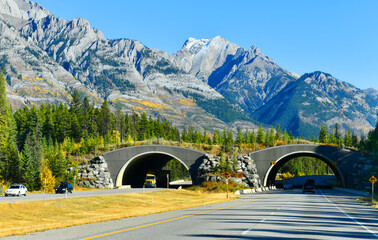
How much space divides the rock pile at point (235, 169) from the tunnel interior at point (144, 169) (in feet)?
28.7

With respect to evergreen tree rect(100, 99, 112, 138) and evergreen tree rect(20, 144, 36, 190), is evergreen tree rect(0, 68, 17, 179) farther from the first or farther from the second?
evergreen tree rect(100, 99, 112, 138)

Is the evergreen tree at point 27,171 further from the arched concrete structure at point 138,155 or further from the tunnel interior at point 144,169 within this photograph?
the tunnel interior at point 144,169

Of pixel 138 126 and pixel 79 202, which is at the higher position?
pixel 138 126

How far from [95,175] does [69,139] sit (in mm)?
34293

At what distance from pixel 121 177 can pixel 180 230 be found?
5787 centimetres

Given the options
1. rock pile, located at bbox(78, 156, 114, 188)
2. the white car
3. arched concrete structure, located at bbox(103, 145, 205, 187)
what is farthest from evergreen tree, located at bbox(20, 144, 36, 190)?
the white car

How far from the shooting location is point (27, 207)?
83.3 feet

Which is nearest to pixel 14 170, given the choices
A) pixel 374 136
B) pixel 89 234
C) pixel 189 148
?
pixel 189 148

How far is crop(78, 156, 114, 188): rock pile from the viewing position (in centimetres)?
6794

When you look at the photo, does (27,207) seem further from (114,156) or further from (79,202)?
(114,156)

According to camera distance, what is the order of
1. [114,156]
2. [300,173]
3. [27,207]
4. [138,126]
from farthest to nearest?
[300,173] < [138,126] < [114,156] < [27,207]

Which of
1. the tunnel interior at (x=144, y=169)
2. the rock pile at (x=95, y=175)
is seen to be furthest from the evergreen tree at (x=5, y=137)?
the tunnel interior at (x=144, y=169)

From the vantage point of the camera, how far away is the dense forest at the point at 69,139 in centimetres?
6838

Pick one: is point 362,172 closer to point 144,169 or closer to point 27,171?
point 144,169
